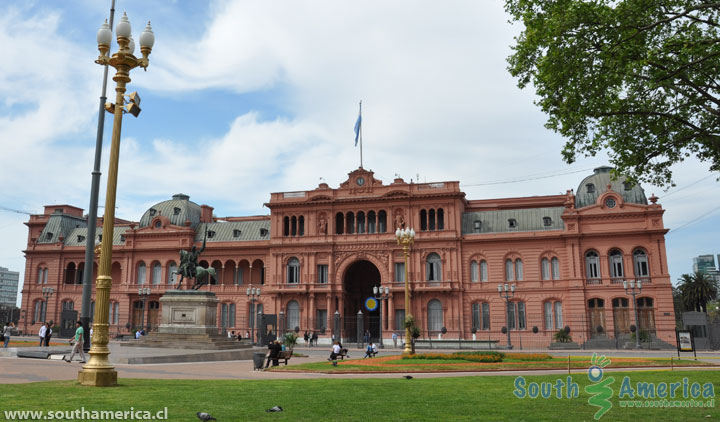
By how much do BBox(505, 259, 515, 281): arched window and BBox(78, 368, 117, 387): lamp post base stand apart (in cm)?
4831

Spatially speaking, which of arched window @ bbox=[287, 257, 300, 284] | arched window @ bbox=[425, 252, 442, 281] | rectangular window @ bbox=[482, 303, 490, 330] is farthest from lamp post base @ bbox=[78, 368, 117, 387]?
arched window @ bbox=[287, 257, 300, 284]

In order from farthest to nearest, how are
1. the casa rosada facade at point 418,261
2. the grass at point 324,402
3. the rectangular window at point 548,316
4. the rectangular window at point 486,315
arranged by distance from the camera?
the rectangular window at point 486,315, the rectangular window at point 548,316, the casa rosada facade at point 418,261, the grass at point 324,402

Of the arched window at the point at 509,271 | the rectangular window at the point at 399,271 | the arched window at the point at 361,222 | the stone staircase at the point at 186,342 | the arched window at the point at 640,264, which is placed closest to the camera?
the stone staircase at the point at 186,342

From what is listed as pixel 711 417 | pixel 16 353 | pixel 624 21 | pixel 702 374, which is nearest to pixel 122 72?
pixel 624 21

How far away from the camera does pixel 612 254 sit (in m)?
54.4

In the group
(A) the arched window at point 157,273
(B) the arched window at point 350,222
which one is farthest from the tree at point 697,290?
(A) the arched window at point 157,273

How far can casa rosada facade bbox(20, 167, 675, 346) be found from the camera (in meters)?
53.4

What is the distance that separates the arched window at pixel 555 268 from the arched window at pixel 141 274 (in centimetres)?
4644

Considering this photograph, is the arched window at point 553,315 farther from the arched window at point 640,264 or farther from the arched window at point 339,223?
the arched window at point 339,223

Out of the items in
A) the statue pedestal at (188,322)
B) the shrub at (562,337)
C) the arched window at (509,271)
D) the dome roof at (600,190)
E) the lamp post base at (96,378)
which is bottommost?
the shrub at (562,337)

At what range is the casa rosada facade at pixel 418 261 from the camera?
53406 mm

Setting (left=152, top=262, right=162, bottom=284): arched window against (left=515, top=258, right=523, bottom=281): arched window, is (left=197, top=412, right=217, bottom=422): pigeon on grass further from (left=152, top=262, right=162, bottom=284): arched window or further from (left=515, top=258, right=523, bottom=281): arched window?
(left=152, top=262, right=162, bottom=284): arched window

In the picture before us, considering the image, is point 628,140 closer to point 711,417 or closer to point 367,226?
point 711,417

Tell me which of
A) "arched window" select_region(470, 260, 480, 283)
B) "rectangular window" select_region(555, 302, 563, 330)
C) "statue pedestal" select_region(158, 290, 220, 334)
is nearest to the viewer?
"statue pedestal" select_region(158, 290, 220, 334)
